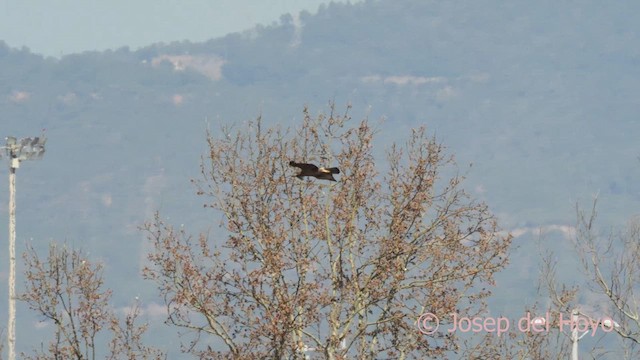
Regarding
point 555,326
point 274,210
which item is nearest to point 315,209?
point 274,210

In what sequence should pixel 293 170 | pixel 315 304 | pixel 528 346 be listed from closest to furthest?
pixel 315 304 < pixel 293 170 < pixel 528 346

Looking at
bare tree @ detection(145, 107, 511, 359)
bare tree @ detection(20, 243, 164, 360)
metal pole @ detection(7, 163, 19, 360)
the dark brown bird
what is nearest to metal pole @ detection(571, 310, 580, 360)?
bare tree @ detection(145, 107, 511, 359)

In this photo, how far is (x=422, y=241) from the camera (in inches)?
1422

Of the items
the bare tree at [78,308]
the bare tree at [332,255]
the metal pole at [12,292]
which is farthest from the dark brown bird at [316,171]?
the metal pole at [12,292]

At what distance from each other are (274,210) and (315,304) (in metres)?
2.35

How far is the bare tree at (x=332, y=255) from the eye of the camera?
112 feet

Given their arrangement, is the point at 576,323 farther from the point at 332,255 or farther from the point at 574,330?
the point at 332,255

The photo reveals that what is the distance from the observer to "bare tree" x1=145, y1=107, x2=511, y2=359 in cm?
3422

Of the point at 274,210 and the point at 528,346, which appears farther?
the point at 528,346

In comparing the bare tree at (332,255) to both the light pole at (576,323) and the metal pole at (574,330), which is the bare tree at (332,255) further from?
the metal pole at (574,330)

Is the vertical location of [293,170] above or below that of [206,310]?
above

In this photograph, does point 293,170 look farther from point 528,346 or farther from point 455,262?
point 528,346

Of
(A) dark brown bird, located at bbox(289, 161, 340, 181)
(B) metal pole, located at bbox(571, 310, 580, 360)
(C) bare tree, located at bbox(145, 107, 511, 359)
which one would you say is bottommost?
(A) dark brown bird, located at bbox(289, 161, 340, 181)

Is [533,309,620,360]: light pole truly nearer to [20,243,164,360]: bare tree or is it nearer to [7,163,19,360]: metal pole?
[20,243,164,360]: bare tree
